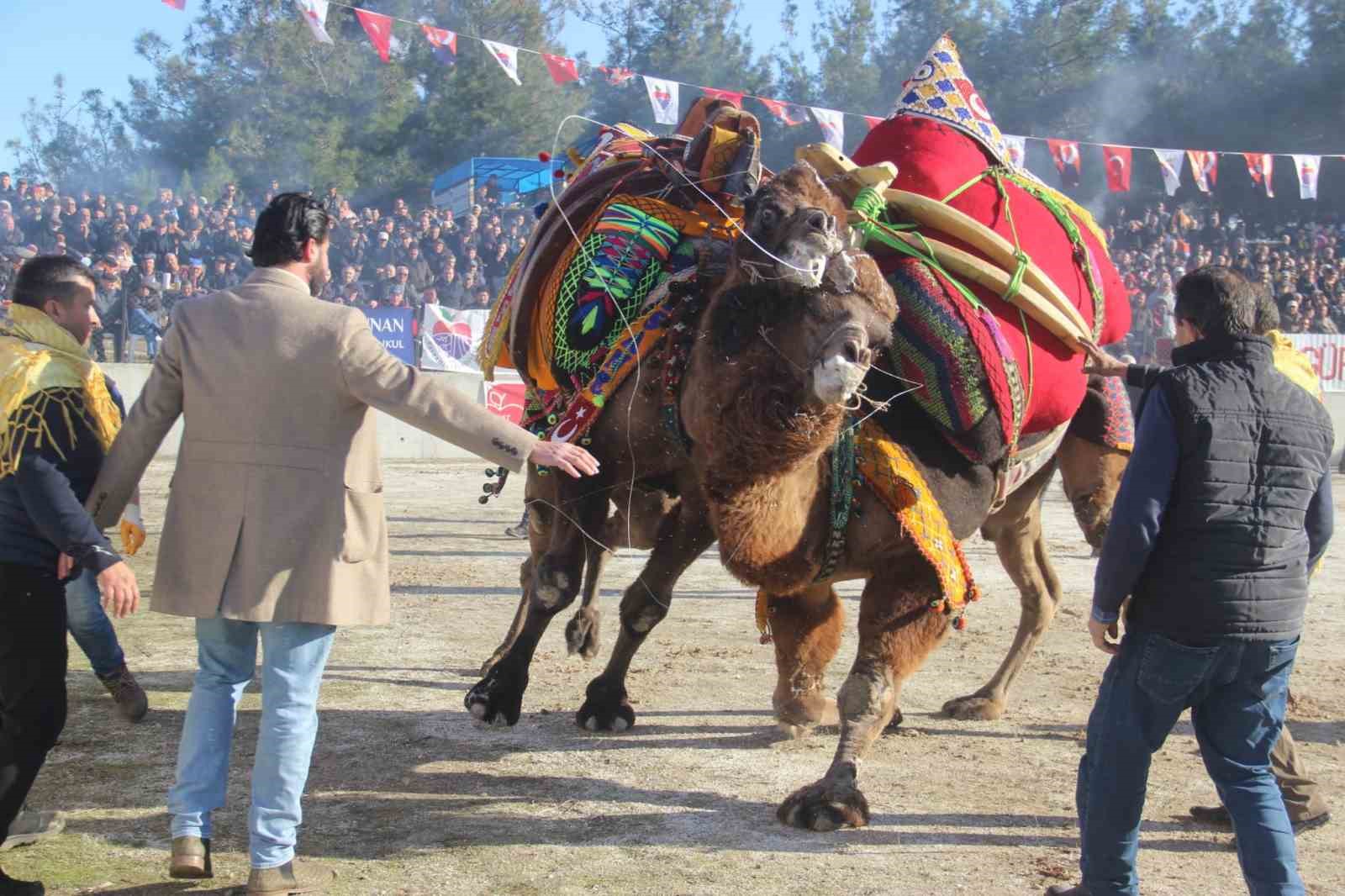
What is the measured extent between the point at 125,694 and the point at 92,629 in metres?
0.31

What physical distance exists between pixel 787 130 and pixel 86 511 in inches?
1517

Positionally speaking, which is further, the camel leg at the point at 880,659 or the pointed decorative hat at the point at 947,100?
the pointed decorative hat at the point at 947,100

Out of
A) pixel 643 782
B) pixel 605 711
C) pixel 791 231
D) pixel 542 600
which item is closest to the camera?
pixel 791 231

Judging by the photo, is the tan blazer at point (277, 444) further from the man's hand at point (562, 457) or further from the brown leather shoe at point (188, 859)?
the brown leather shoe at point (188, 859)

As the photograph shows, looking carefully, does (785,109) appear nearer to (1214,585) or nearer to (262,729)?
(1214,585)

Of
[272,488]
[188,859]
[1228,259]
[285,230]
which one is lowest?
[188,859]

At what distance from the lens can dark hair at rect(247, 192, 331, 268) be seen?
372 cm

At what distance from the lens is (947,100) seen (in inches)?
236

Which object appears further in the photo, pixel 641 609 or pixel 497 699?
pixel 641 609

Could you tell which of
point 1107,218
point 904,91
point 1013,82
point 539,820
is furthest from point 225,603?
point 1013,82

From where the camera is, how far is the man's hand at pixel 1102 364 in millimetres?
4656

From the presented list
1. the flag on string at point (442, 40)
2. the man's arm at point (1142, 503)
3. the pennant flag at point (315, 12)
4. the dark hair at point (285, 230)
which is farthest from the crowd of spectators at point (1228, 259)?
the dark hair at point (285, 230)

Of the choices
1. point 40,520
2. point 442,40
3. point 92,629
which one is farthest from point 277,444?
point 442,40

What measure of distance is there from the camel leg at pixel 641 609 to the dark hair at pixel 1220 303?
2.37 m
